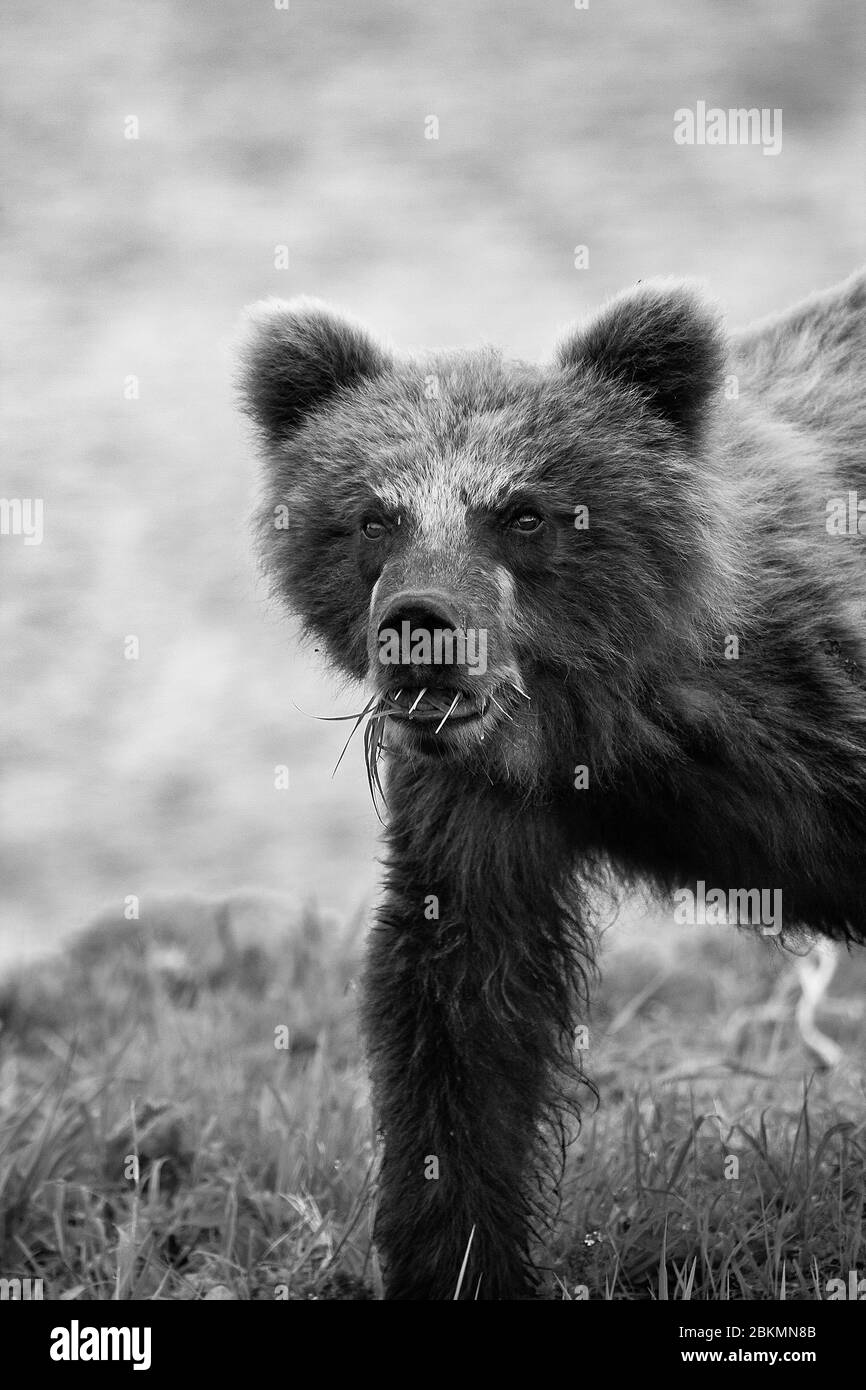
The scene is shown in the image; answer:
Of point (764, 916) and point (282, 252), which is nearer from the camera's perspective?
point (764, 916)

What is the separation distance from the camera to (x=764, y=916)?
14.4ft

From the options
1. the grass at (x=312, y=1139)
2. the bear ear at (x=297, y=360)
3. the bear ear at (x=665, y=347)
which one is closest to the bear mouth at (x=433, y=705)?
the bear ear at (x=665, y=347)

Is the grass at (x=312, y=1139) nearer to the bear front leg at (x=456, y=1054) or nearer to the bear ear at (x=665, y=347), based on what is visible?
the bear front leg at (x=456, y=1054)

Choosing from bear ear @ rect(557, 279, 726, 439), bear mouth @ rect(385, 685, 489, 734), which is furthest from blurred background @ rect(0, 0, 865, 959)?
bear mouth @ rect(385, 685, 489, 734)

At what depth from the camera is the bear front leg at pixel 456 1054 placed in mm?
4293

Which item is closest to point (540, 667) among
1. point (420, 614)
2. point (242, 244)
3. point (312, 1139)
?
point (420, 614)

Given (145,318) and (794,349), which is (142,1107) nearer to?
(794,349)

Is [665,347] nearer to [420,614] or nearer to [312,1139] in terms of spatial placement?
[420,614]

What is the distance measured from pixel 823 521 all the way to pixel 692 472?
1.43 feet

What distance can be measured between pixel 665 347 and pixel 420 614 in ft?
3.49

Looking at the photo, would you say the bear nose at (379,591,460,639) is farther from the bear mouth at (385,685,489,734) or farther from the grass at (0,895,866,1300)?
the grass at (0,895,866,1300)

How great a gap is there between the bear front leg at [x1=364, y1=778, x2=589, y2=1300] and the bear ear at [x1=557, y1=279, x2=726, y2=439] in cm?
118
